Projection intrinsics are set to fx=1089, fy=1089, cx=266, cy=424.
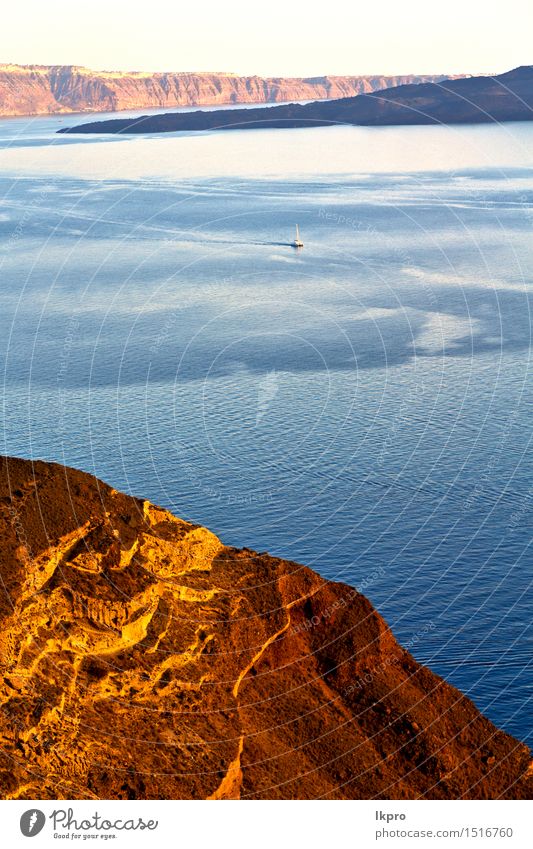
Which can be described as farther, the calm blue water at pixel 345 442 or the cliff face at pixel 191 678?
the calm blue water at pixel 345 442

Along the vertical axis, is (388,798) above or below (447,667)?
above

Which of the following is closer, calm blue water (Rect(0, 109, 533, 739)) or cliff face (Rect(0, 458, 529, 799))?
cliff face (Rect(0, 458, 529, 799))

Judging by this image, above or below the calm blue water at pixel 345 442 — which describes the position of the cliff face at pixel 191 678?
above

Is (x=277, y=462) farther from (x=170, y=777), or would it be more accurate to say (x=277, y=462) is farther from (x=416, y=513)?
(x=170, y=777)

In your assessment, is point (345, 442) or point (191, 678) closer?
point (191, 678)

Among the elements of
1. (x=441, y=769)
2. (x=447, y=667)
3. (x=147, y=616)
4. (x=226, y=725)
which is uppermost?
(x=147, y=616)

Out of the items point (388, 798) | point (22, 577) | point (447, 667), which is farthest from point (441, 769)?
point (447, 667)

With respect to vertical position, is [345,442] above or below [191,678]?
below

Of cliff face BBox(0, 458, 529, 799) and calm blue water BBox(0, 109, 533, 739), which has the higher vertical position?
cliff face BBox(0, 458, 529, 799)
